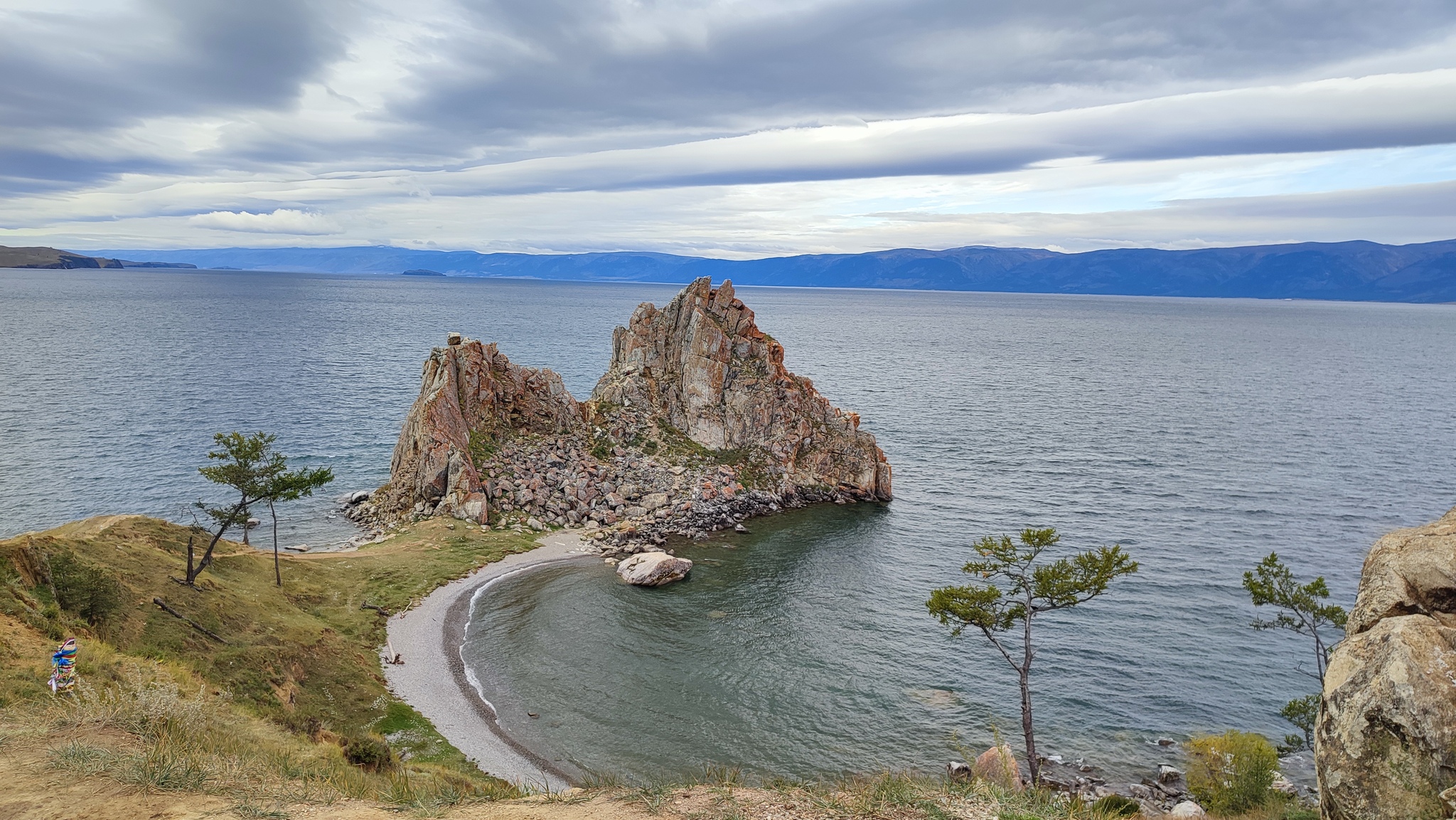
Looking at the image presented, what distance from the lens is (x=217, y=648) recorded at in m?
34.3

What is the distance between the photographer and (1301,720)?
37.2m

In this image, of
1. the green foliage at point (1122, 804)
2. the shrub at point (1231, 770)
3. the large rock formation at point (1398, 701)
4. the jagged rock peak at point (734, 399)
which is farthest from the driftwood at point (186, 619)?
the jagged rock peak at point (734, 399)

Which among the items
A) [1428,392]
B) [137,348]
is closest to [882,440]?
[1428,392]

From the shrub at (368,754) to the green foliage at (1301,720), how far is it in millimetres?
42545

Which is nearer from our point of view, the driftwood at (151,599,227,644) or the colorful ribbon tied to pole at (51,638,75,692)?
the colorful ribbon tied to pole at (51,638,75,692)

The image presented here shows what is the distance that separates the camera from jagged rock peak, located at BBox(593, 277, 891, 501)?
77875mm

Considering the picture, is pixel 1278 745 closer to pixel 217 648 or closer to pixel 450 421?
pixel 217 648

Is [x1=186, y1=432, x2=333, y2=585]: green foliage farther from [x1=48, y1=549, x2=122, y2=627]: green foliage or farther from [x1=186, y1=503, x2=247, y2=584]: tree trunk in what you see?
[x1=48, y1=549, x2=122, y2=627]: green foliage

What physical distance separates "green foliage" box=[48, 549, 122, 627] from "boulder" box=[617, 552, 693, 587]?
30.6m

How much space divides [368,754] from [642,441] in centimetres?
4959

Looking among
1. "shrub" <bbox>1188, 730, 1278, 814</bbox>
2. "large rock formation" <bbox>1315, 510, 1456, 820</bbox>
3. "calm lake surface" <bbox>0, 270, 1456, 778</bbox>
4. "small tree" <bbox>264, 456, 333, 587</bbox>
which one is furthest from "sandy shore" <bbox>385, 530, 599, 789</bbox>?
"shrub" <bbox>1188, 730, 1278, 814</bbox>

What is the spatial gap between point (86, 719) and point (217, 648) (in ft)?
48.2

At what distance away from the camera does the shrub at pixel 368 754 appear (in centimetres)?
2878

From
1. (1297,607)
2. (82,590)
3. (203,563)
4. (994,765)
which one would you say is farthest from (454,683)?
(1297,607)
